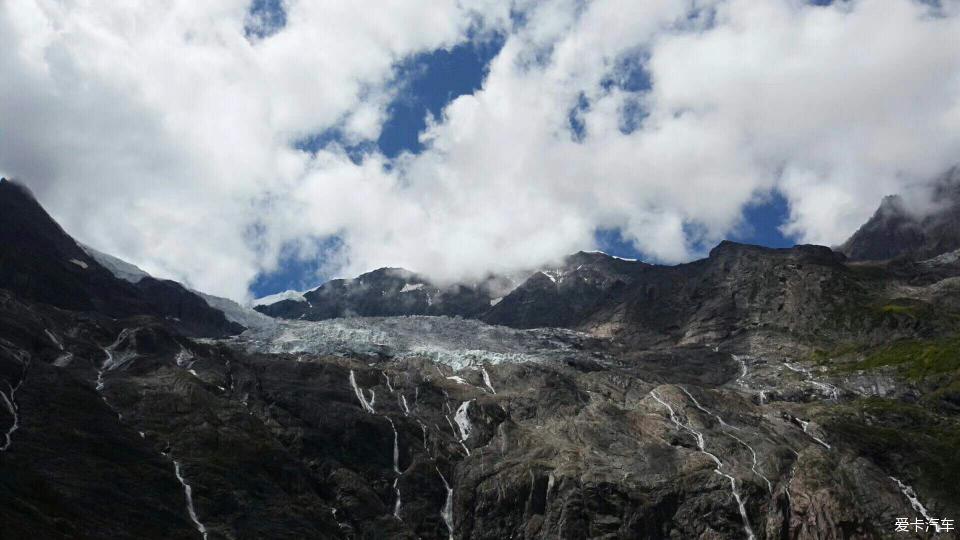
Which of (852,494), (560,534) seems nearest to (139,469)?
(560,534)

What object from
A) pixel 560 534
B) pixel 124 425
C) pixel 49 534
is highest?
pixel 124 425

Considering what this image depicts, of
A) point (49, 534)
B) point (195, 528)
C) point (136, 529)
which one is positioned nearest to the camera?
point (49, 534)

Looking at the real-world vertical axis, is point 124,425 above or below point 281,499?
above

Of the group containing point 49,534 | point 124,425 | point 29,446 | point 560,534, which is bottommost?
point 49,534

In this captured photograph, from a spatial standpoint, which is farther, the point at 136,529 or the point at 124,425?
the point at 124,425

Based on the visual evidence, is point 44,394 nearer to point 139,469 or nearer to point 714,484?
point 139,469

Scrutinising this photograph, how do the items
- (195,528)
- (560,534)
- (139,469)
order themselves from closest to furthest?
(195,528) < (139,469) < (560,534)

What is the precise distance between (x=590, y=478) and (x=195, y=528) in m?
87.0

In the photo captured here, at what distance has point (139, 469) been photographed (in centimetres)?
17225

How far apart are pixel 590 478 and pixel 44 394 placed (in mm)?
124091

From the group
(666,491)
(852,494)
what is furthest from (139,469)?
(852,494)

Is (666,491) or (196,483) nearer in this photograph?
(196,483)

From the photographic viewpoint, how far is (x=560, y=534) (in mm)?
186250

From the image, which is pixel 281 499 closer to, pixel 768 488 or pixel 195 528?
pixel 195 528
